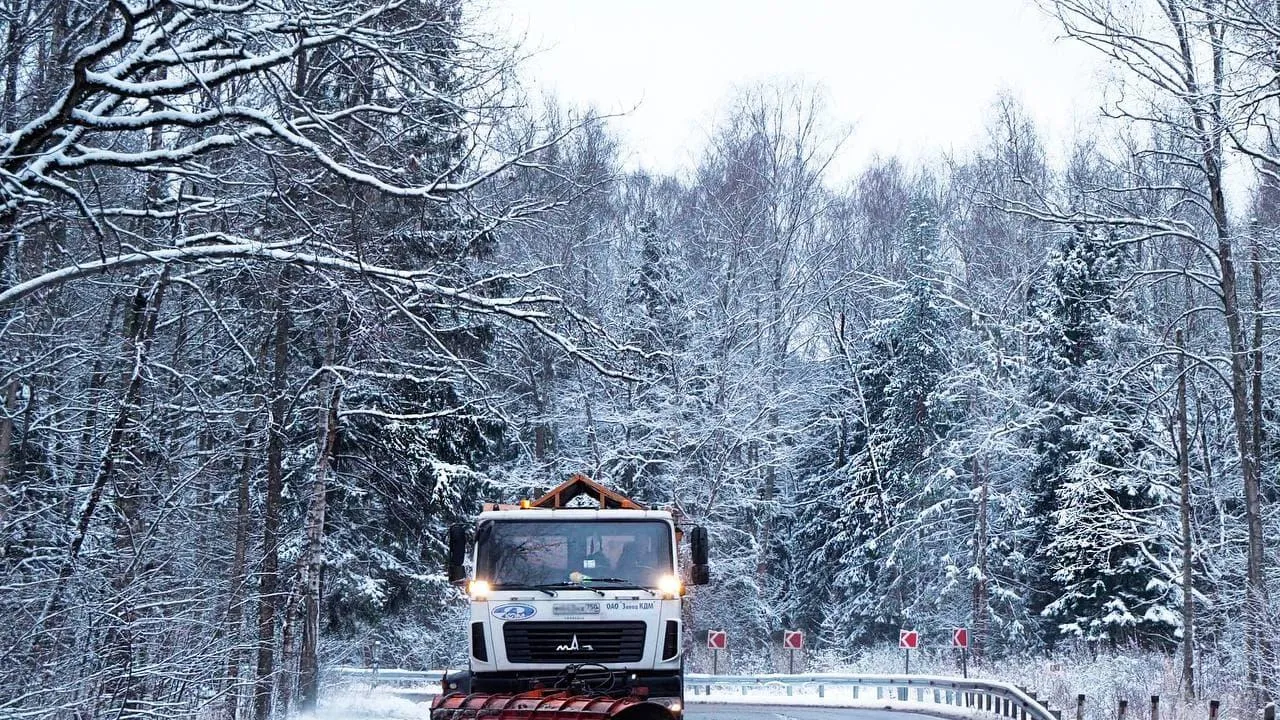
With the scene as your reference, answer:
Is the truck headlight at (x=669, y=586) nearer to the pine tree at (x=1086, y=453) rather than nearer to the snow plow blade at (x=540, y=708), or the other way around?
the snow plow blade at (x=540, y=708)

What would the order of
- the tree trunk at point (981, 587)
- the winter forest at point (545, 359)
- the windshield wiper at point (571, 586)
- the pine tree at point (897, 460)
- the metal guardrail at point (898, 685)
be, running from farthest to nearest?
the pine tree at point (897, 460) → the tree trunk at point (981, 587) → the metal guardrail at point (898, 685) → the windshield wiper at point (571, 586) → the winter forest at point (545, 359)

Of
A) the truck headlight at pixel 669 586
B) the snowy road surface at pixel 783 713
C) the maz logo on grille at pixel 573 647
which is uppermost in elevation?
the truck headlight at pixel 669 586

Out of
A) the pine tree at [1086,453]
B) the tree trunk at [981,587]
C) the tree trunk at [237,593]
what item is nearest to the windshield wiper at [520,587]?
the tree trunk at [237,593]

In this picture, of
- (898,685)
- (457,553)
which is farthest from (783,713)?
(457,553)

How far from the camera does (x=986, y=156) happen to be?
4353cm

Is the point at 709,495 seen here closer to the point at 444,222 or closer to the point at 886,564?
the point at 886,564

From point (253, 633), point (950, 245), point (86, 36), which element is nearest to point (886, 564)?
point (950, 245)

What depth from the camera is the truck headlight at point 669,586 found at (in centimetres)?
1312

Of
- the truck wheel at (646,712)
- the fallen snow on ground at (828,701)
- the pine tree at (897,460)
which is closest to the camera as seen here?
the truck wheel at (646,712)

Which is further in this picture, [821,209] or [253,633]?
[821,209]

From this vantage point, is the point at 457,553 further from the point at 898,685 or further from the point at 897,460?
the point at 897,460

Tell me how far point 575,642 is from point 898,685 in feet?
58.1

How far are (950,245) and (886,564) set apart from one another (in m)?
11.1

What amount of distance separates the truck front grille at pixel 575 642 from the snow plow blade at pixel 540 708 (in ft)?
3.85
